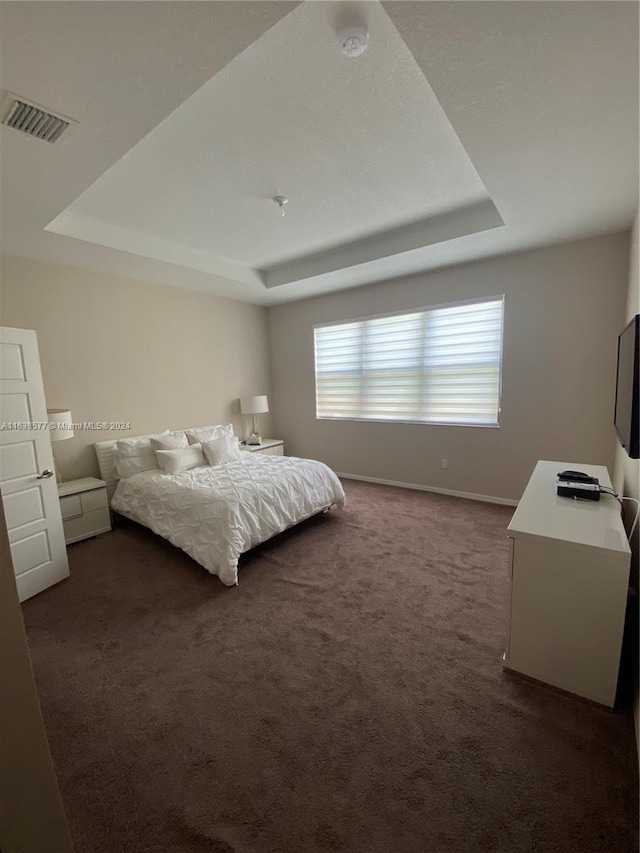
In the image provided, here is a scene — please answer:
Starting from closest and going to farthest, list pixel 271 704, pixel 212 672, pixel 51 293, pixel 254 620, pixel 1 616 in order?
pixel 1 616 → pixel 271 704 → pixel 212 672 → pixel 254 620 → pixel 51 293

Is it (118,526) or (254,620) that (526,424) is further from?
(118,526)

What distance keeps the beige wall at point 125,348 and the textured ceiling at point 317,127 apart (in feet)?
1.17

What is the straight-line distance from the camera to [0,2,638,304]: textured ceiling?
3.97 feet

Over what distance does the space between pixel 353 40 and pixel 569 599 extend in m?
2.52

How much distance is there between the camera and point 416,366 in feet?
14.2

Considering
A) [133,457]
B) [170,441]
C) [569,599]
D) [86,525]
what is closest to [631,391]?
[569,599]

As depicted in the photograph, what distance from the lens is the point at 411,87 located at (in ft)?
5.52

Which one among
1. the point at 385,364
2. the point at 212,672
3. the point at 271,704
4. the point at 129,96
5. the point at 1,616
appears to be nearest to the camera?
the point at 1,616

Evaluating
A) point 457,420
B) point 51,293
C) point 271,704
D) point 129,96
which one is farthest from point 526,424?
point 51,293

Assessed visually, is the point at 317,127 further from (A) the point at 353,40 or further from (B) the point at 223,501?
(B) the point at 223,501

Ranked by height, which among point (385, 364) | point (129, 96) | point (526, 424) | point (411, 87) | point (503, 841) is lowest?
point (503, 841)

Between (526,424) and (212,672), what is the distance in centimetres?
354

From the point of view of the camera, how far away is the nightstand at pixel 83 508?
126 inches

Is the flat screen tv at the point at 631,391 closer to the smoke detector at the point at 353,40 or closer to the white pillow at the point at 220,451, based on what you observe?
the smoke detector at the point at 353,40
